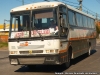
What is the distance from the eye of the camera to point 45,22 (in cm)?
1048

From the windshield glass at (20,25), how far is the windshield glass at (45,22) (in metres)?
0.33

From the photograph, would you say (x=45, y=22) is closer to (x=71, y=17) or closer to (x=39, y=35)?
(x=39, y=35)

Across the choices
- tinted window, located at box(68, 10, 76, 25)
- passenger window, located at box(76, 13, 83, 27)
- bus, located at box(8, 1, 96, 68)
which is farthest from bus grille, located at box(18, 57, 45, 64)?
passenger window, located at box(76, 13, 83, 27)

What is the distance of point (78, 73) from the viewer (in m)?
10.2

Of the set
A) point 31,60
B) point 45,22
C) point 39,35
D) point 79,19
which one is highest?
point 79,19

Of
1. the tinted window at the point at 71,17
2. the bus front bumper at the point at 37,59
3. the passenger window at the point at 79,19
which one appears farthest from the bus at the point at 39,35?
the passenger window at the point at 79,19

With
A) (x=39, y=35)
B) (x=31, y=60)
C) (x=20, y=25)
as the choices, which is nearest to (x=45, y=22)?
(x=39, y=35)

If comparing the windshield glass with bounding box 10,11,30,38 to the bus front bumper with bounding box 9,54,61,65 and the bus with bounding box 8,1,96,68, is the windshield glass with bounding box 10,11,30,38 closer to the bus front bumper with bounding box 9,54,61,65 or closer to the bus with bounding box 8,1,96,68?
the bus with bounding box 8,1,96,68

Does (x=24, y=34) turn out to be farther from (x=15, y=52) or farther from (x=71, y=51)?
(x=71, y=51)

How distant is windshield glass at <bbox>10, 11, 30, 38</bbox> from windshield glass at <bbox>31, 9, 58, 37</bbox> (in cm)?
33

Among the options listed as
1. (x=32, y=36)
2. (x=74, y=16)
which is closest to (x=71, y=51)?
(x=74, y=16)

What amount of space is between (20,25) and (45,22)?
1269mm

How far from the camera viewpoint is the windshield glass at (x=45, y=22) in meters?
10.3

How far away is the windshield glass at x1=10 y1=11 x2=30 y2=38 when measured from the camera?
10.7 meters
